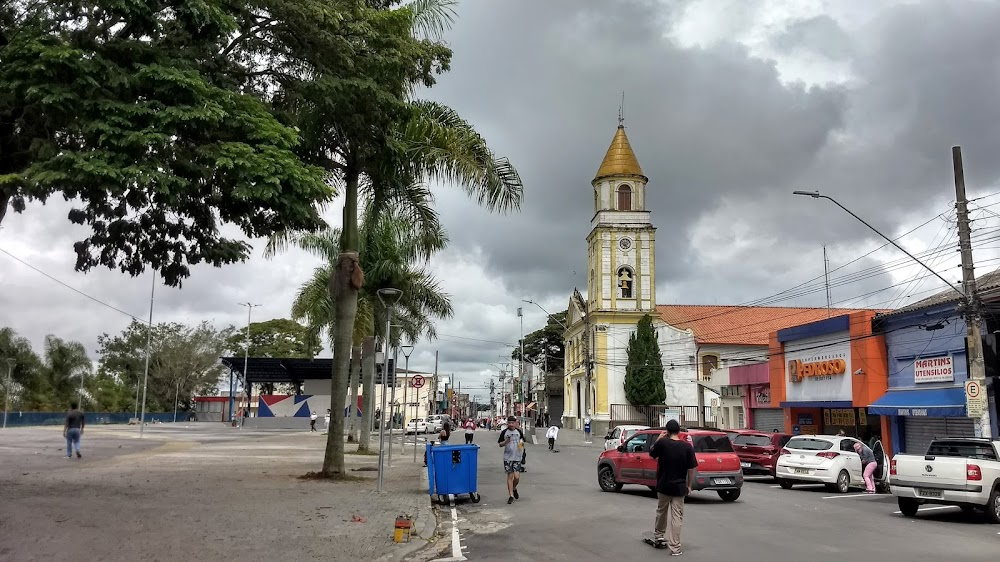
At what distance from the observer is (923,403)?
24.8 meters

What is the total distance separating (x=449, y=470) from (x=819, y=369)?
2148 cm

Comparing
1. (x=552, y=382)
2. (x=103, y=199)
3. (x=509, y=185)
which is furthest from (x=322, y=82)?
(x=552, y=382)

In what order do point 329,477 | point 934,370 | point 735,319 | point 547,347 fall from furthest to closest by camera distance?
point 547,347, point 735,319, point 934,370, point 329,477

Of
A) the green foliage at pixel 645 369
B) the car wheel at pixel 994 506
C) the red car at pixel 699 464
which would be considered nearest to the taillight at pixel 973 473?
the car wheel at pixel 994 506

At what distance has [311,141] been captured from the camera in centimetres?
1681

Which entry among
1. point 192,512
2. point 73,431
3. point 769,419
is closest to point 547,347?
point 769,419

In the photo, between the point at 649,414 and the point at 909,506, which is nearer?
the point at 909,506

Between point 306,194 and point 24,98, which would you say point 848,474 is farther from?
point 24,98

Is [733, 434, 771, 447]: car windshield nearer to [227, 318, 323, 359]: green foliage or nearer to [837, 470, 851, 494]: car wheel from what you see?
[837, 470, 851, 494]: car wheel

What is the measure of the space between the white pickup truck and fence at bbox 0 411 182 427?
189ft

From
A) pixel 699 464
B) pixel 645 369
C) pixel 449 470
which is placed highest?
pixel 645 369

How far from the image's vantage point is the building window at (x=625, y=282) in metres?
60.3

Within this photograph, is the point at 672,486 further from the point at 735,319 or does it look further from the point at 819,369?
the point at 735,319

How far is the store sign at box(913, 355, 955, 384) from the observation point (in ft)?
80.2
